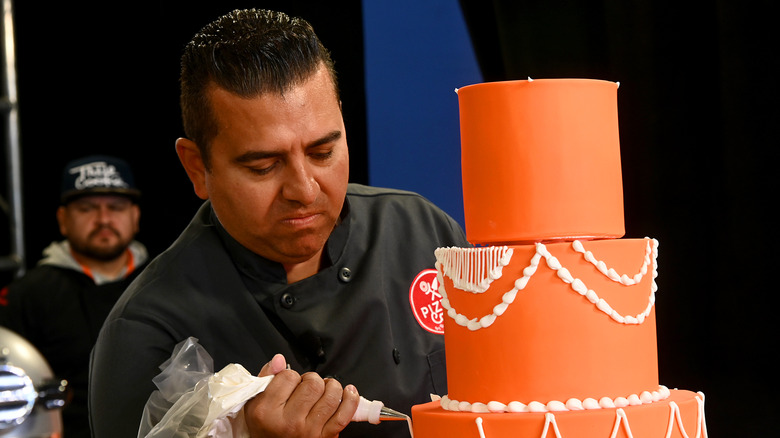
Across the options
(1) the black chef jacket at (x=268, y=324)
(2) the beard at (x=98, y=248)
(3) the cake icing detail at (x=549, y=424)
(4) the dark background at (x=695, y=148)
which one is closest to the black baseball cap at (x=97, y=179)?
(2) the beard at (x=98, y=248)

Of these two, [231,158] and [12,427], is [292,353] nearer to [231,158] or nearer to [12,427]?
[231,158]

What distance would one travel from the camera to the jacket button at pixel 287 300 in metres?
1.60

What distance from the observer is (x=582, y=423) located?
114 centimetres

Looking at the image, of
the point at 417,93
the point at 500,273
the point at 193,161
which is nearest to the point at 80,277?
the point at 417,93

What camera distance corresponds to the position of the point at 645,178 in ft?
7.00

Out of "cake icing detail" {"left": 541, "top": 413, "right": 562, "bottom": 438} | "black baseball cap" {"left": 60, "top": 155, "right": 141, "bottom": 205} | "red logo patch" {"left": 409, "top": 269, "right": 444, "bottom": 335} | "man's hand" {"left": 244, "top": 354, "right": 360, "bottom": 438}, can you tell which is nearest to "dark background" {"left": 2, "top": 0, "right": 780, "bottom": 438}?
"red logo patch" {"left": 409, "top": 269, "right": 444, "bottom": 335}

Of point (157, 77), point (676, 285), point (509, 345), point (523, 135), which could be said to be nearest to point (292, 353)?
point (509, 345)

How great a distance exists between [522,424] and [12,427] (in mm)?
2132

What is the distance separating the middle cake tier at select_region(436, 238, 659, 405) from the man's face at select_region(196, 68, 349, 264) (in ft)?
1.16

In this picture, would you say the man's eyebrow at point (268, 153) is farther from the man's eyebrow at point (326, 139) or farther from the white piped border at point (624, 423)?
the white piped border at point (624, 423)

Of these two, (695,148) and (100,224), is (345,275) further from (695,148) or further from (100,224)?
(100,224)

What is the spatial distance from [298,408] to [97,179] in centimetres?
301

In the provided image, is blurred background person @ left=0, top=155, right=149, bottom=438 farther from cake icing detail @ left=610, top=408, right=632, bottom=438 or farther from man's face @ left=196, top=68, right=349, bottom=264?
cake icing detail @ left=610, top=408, right=632, bottom=438

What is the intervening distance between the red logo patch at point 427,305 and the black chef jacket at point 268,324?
0.04 feet
